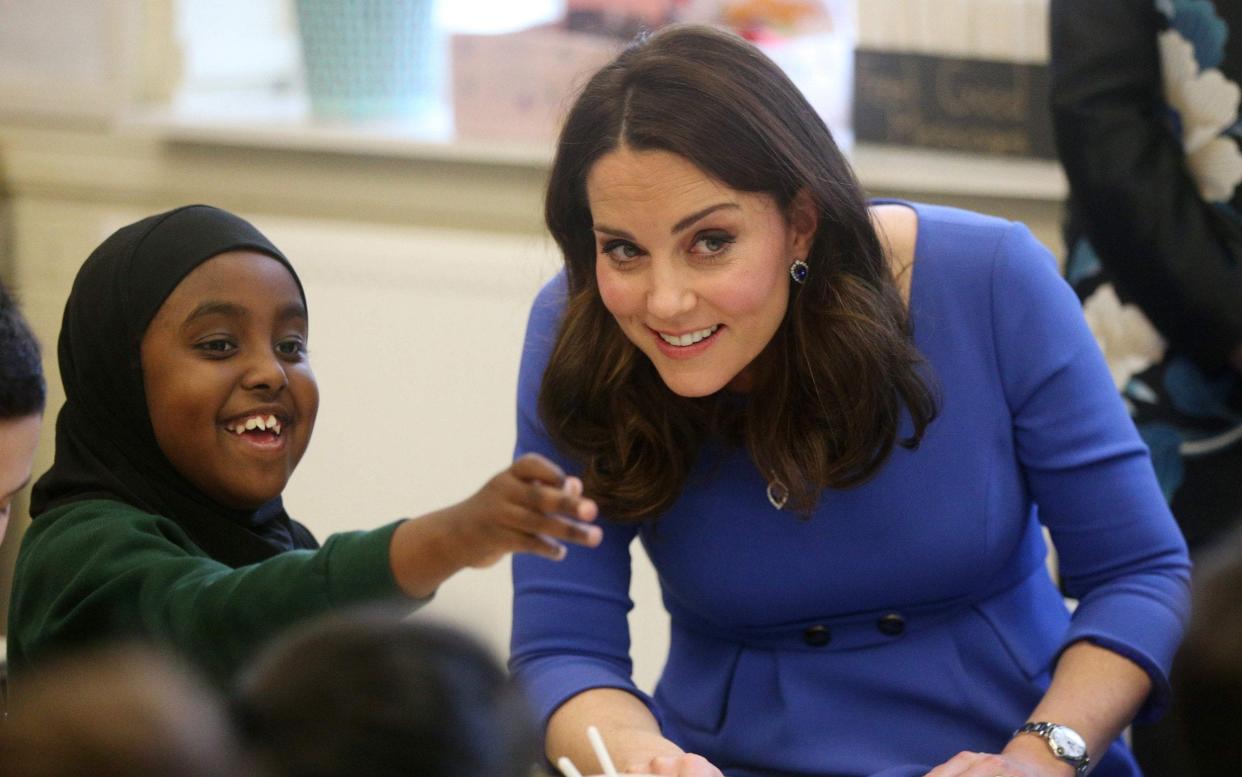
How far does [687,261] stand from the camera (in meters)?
1.55

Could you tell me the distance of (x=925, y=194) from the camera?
2916 mm

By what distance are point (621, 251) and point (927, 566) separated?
0.44m

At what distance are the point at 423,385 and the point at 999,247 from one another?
53.8 inches

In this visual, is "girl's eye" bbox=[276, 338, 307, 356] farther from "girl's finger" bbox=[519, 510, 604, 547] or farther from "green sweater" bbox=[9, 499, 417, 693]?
"girl's finger" bbox=[519, 510, 604, 547]

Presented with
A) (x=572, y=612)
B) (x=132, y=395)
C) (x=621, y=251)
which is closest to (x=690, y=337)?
(x=621, y=251)

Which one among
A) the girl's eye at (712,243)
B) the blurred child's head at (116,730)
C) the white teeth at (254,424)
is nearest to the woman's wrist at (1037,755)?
the girl's eye at (712,243)

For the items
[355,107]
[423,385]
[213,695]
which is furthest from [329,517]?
[213,695]

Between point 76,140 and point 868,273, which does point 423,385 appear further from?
point 868,273

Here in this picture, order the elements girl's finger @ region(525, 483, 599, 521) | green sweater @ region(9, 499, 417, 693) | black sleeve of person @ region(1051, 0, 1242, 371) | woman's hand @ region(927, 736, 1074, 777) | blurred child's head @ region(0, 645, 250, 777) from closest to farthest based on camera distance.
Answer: blurred child's head @ region(0, 645, 250, 777)
girl's finger @ region(525, 483, 599, 521)
green sweater @ region(9, 499, 417, 693)
woman's hand @ region(927, 736, 1074, 777)
black sleeve of person @ region(1051, 0, 1242, 371)

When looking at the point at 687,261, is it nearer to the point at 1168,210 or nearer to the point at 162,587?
the point at 162,587

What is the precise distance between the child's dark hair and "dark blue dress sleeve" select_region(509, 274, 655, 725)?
0.50 m

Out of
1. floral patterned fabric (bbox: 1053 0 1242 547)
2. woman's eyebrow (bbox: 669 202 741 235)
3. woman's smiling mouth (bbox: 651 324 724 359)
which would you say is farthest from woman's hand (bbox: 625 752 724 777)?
floral patterned fabric (bbox: 1053 0 1242 547)

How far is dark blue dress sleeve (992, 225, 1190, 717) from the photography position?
1.61m

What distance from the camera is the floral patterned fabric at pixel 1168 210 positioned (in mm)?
1992
